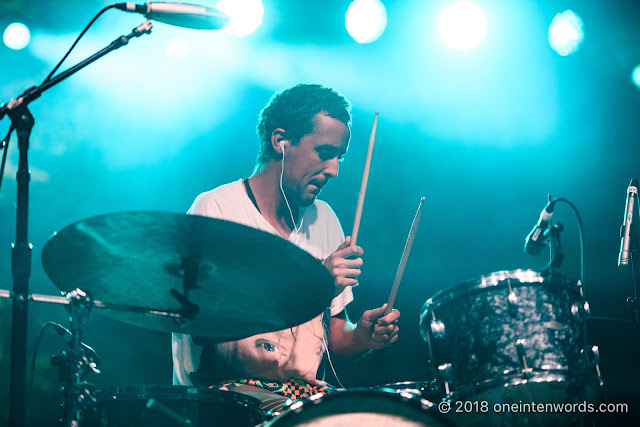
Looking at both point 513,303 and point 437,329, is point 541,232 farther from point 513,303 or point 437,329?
point 437,329

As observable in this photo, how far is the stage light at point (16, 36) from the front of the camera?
11.9 feet

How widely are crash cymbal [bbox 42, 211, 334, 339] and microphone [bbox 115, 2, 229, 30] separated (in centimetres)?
73

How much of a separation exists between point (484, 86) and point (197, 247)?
314 centimetres

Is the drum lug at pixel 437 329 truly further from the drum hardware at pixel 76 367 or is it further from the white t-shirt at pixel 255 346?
the drum hardware at pixel 76 367

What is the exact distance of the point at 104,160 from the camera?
3740 millimetres

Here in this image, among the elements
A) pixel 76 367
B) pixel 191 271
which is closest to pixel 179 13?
pixel 191 271

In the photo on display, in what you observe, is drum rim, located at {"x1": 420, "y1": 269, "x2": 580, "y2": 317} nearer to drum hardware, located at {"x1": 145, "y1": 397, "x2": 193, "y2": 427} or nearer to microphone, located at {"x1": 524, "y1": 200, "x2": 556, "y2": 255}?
microphone, located at {"x1": 524, "y1": 200, "x2": 556, "y2": 255}

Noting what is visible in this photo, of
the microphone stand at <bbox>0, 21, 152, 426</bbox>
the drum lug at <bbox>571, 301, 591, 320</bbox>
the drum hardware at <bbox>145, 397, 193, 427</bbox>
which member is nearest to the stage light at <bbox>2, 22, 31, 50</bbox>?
the microphone stand at <bbox>0, 21, 152, 426</bbox>

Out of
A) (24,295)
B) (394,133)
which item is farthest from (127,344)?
(394,133)

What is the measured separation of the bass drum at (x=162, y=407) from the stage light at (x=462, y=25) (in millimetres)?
3213

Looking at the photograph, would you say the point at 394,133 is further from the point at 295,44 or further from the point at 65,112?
the point at 65,112

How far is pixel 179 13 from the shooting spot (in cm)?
193

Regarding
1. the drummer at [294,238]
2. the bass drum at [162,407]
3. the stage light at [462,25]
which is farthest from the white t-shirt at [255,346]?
the stage light at [462,25]

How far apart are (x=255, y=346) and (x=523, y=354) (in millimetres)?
1088
